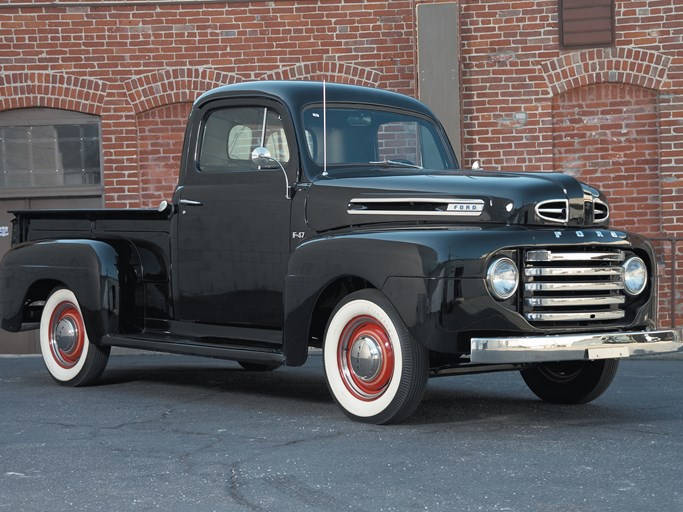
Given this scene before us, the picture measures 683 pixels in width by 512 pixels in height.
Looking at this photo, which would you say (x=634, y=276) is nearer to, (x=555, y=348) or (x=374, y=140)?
(x=555, y=348)

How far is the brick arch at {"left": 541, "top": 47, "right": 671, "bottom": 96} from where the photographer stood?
1460cm

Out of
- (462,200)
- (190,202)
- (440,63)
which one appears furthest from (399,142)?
(440,63)

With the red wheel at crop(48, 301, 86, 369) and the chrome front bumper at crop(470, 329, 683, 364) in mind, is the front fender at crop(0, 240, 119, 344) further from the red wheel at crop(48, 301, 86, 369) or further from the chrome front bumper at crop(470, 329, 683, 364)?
the chrome front bumper at crop(470, 329, 683, 364)

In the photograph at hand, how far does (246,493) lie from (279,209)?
2707 millimetres

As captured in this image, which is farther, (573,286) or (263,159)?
(263,159)

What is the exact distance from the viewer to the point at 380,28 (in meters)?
15.0

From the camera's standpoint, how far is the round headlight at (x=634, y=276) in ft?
21.5

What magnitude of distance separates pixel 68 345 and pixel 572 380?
3.61 m

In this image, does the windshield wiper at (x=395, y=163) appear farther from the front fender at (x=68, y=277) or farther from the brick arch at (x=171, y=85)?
the brick arch at (x=171, y=85)

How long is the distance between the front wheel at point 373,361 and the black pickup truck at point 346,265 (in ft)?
0.03

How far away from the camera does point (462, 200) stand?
21.0 feet

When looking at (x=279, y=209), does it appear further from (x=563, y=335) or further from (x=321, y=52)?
(x=321, y=52)

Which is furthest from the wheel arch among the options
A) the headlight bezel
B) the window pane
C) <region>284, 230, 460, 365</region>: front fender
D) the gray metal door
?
the window pane

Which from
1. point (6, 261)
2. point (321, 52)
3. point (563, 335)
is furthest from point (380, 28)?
point (563, 335)
